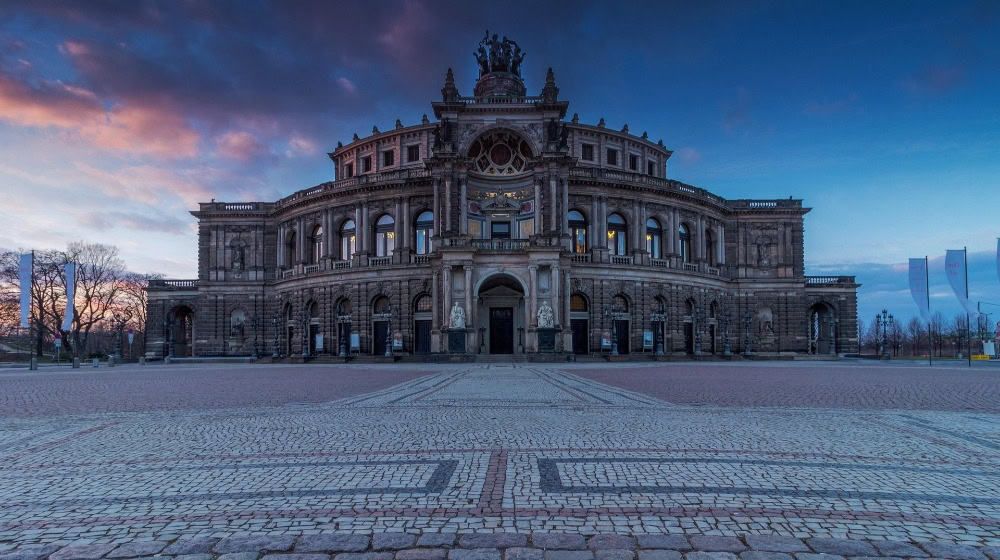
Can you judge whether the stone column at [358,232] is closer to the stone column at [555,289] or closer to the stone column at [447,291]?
the stone column at [447,291]

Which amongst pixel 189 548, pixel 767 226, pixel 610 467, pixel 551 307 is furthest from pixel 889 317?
pixel 189 548

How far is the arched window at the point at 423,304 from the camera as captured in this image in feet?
161

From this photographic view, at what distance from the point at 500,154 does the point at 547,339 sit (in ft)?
54.6

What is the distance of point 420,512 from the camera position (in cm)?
493

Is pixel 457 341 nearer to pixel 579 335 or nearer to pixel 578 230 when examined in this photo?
pixel 579 335

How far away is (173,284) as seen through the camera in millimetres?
58312

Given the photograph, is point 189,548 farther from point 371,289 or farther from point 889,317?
point 889,317

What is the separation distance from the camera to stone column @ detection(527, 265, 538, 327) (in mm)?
42494

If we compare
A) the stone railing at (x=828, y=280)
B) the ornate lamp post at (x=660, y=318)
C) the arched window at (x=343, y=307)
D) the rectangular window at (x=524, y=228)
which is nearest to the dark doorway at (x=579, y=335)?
the ornate lamp post at (x=660, y=318)

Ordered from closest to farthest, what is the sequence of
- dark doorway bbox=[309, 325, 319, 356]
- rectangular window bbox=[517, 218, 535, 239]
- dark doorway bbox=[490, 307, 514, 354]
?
dark doorway bbox=[490, 307, 514, 354] < rectangular window bbox=[517, 218, 535, 239] < dark doorway bbox=[309, 325, 319, 356]

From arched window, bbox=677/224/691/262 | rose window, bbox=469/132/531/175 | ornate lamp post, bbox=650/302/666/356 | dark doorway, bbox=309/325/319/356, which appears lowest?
Answer: dark doorway, bbox=309/325/319/356

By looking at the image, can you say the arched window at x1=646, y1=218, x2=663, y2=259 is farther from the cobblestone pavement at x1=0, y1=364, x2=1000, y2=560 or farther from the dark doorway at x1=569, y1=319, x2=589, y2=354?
the cobblestone pavement at x1=0, y1=364, x2=1000, y2=560

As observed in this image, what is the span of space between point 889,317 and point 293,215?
54.8 meters

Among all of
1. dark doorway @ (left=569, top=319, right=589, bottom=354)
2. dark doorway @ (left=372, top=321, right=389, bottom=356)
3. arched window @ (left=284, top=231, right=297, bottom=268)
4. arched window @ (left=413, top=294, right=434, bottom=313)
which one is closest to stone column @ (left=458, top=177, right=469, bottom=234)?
arched window @ (left=413, top=294, right=434, bottom=313)
